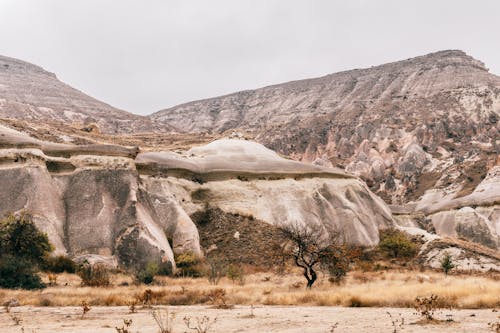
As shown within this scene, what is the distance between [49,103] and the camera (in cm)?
14512

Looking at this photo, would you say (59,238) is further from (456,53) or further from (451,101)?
(456,53)

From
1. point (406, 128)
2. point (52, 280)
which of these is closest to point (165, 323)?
point (52, 280)

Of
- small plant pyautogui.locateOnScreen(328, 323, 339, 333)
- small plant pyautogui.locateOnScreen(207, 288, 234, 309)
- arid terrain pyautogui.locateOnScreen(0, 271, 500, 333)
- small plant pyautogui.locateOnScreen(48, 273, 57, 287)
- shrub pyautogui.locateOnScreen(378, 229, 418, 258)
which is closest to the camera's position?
small plant pyautogui.locateOnScreen(328, 323, 339, 333)

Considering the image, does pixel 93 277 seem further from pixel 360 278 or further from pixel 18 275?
pixel 360 278

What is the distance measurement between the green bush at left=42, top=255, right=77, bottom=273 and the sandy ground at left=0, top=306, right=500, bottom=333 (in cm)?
1234

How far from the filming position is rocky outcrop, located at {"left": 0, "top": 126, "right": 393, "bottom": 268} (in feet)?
108

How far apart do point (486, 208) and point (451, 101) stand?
74959mm

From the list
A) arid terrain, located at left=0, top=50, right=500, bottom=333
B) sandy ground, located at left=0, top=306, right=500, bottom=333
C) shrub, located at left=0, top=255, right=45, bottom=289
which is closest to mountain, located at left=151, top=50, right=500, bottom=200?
arid terrain, located at left=0, top=50, right=500, bottom=333

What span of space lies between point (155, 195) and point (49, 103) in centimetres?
11773

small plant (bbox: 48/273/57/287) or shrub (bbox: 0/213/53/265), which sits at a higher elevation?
shrub (bbox: 0/213/53/265)

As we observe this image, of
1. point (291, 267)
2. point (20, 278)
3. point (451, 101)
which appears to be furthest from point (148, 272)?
point (451, 101)

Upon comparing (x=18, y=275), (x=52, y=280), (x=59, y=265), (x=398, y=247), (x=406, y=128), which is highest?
(x=406, y=128)

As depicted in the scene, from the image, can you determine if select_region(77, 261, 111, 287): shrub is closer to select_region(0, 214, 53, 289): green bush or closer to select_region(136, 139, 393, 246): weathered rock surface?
select_region(0, 214, 53, 289): green bush

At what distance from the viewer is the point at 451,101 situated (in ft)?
447
